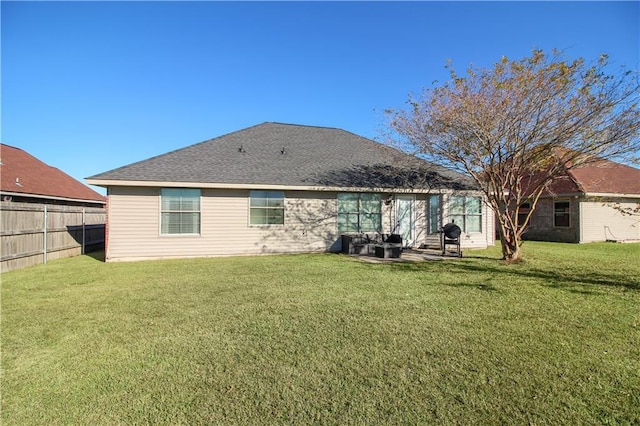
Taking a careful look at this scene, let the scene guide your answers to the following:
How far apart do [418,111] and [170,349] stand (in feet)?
30.6

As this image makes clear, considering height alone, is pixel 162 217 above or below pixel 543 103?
below

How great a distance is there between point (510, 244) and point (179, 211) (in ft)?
34.4

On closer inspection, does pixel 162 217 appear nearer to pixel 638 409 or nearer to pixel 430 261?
pixel 430 261

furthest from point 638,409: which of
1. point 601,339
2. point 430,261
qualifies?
point 430,261

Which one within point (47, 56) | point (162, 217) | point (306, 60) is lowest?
point (162, 217)

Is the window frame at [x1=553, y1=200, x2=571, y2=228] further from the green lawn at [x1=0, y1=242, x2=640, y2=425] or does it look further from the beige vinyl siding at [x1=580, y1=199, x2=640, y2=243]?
the green lawn at [x1=0, y1=242, x2=640, y2=425]

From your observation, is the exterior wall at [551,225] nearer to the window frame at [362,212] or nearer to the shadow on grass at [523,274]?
the shadow on grass at [523,274]

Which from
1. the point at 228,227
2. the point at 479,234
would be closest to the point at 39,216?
the point at 228,227

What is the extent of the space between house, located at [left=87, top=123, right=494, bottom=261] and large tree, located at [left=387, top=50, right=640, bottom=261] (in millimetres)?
1778

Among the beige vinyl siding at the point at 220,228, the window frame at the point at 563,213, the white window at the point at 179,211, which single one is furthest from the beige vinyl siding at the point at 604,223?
the white window at the point at 179,211

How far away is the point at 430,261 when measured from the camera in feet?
33.6

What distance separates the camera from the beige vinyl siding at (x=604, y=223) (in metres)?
16.9

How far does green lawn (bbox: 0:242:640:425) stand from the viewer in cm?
259

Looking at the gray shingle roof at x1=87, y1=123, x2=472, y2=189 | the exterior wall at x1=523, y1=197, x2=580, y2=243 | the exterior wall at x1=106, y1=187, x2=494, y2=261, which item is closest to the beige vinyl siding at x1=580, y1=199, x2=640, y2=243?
the exterior wall at x1=523, y1=197, x2=580, y2=243
